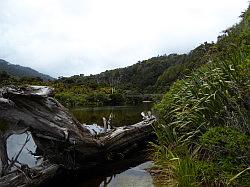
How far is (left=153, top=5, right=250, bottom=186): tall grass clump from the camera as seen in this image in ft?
20.0

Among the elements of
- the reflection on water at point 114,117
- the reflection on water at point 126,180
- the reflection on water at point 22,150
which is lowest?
the reflection on water at point 126,180

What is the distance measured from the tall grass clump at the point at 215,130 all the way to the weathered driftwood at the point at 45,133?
183cm

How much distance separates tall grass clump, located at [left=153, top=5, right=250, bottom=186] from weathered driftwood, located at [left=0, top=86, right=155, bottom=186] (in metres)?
1.83

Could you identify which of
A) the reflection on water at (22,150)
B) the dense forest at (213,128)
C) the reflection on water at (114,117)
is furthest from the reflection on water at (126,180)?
the reflection on water at (114,117)

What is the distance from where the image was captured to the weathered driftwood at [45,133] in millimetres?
8289

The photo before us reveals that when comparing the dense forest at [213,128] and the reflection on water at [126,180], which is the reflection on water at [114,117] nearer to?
the reflection on water at [126,180]

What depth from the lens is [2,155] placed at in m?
8.38

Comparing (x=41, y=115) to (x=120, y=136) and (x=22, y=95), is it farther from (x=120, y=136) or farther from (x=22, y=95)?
(x=120, y=136)

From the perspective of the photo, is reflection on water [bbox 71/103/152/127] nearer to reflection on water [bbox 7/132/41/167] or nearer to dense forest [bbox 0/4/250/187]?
reflection on water [bbox 7/132/41/167]

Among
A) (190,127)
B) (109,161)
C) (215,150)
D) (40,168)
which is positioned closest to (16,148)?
(109,161)

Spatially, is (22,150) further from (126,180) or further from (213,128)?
(213,128)

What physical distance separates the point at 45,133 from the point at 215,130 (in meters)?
4.23

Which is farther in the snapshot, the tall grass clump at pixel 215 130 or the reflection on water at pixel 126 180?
the reflection on water at pixel 126 180

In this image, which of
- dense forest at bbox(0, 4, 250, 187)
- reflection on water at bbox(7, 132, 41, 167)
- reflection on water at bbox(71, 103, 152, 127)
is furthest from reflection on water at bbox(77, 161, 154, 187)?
reflection on water at bbox(71, 103, 152, 127)
